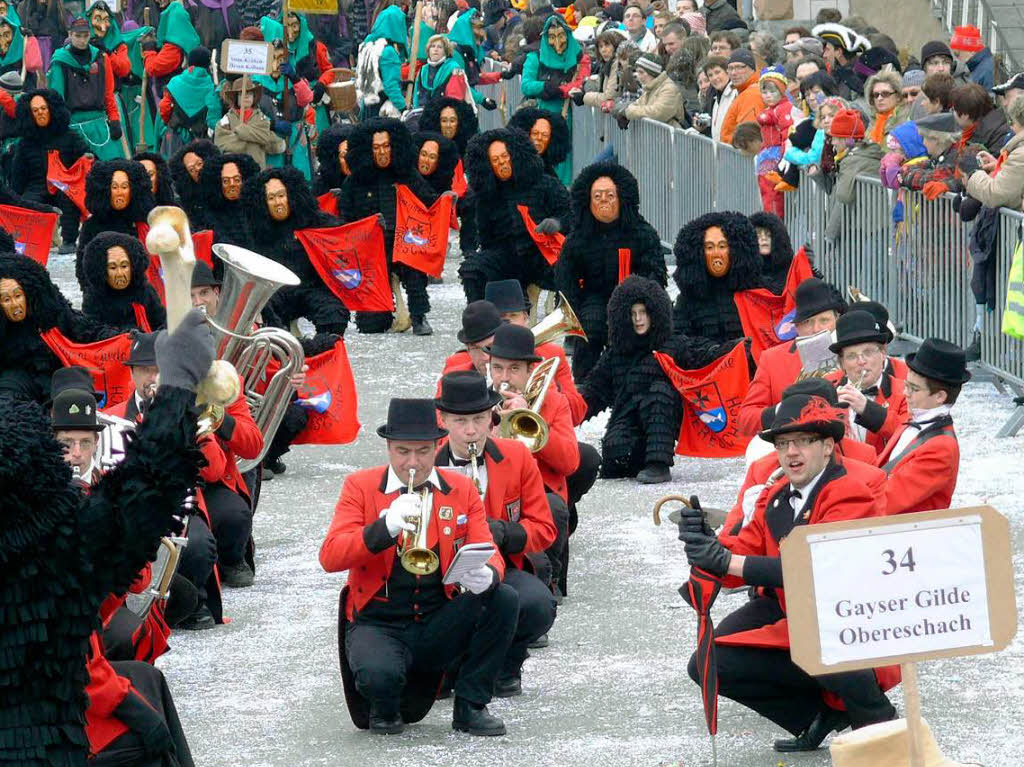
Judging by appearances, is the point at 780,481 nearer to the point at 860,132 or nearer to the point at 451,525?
the point at 451,525

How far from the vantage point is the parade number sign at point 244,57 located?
20.9m

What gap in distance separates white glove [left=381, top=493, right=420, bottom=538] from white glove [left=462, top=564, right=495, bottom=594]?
0.91 feet

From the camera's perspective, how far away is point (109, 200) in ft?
51.0

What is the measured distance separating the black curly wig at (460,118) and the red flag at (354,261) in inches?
143

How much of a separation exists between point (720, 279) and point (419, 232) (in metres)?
4.87

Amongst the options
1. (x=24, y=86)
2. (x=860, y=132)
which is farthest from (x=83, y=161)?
(x=860, y=132)

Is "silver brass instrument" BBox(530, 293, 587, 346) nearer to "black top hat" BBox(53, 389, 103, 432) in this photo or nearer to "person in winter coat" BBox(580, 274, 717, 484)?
"person in winter coat" BBox(580, 274, 717, 484)

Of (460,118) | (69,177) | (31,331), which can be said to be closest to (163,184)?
(69,177)

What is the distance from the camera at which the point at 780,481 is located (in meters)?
7.38

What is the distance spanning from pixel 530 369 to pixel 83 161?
462 inches

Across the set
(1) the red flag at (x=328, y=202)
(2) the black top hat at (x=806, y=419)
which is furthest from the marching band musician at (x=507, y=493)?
(1) the red flag at (x=328, y=202)

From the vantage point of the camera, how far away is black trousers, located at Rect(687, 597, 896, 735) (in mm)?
7195

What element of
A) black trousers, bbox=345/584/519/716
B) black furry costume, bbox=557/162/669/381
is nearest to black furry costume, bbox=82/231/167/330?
black furry costume, bbox=557/162/669/381

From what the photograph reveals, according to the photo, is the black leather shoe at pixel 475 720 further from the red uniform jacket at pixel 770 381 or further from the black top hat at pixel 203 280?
the black top hat at pixel 203 280
